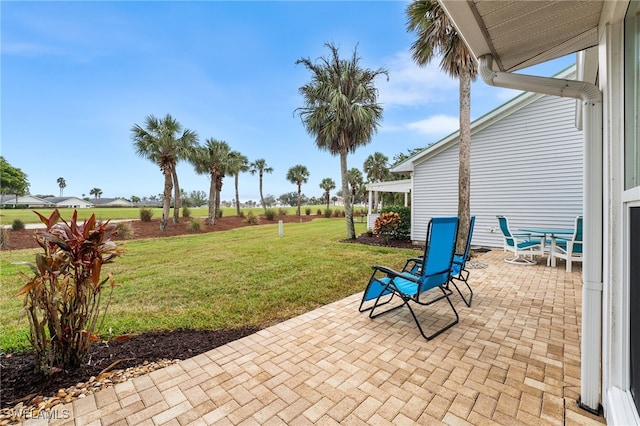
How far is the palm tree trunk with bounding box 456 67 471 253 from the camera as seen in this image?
7664 mm

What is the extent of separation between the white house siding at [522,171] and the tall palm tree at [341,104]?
348 centimetres

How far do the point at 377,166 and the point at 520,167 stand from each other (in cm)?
3008

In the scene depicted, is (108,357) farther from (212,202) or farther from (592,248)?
(212,202)

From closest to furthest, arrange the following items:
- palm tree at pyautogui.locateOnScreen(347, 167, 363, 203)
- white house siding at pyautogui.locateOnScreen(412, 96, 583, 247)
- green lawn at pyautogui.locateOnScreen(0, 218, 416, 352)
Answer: green lawn at pyautogui.locateOnScreen(0, 218, 416, 352)
white house siding at pyautogui.locateOnScreen(412, 96, 583, 247)
palm tree at pyautogui.locateOnScreen(347, 167, 363, 203)

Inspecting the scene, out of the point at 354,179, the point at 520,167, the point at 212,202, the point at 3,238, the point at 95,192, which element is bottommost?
the point at 3,238

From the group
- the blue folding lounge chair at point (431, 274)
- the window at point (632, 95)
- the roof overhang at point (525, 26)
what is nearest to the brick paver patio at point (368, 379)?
the blue folding lounge chair at point (431, 274)

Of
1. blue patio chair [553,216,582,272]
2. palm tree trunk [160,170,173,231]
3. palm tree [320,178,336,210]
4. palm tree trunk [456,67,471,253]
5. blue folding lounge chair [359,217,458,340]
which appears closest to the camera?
blue folding lounge chair [359,217,458,340]

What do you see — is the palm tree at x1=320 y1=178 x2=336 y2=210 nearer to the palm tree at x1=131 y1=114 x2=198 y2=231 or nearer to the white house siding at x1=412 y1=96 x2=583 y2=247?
the palm tree at x1=131 y1=114 x2=198 y2=231

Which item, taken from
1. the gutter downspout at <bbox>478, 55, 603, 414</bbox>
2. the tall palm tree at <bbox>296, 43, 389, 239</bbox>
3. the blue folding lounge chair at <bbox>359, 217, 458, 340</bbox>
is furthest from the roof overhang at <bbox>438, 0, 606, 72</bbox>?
the tall palm tree at <bbox>296, 43, 389, 239</bbox>

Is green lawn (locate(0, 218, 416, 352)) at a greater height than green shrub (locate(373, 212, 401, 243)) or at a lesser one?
lesser

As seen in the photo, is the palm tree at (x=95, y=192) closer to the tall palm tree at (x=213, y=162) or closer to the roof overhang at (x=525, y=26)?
the tall palm tree at (x=213, y=162)

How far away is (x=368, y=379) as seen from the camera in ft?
7.34

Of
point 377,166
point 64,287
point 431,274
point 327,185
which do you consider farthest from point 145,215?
point 327,185

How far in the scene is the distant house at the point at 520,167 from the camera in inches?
326
